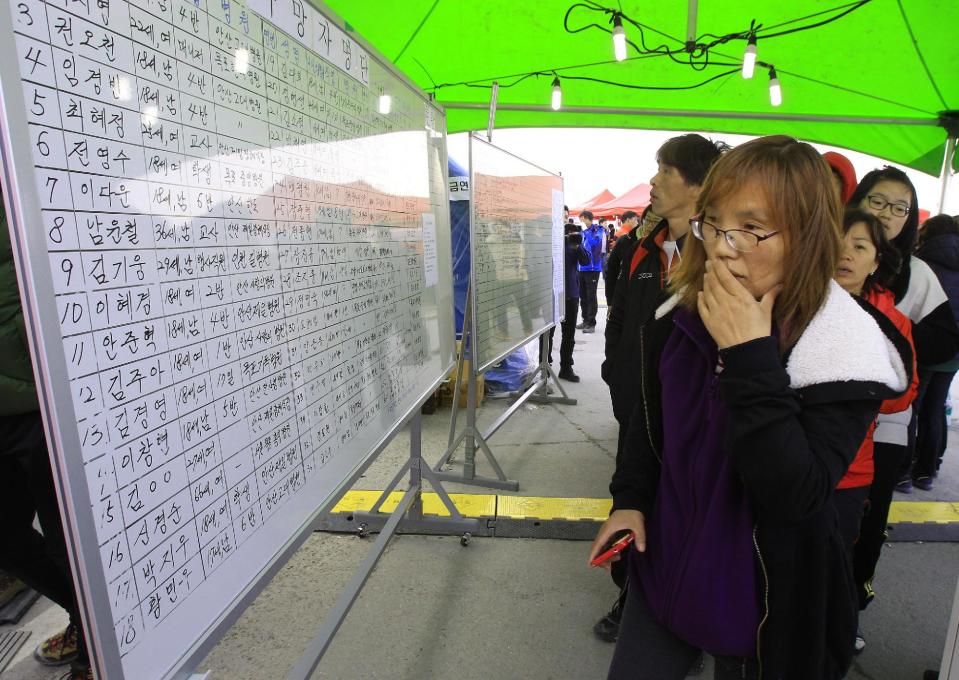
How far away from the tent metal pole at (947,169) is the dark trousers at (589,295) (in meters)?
→ 4.54

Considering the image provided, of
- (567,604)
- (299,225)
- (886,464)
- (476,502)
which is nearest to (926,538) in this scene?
(886,464)

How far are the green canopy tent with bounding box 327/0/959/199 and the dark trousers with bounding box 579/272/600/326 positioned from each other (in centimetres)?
336

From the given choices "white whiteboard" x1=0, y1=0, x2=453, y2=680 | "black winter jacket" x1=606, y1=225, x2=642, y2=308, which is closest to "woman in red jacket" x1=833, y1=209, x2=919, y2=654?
"black winter jacket" x1=606, y1=225, x2=642, y2=308

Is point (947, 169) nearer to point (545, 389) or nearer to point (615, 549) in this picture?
point (545, 389)

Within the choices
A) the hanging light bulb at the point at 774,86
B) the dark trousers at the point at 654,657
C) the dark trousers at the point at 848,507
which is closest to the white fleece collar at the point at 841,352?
the dark trousers at the point at 654,657

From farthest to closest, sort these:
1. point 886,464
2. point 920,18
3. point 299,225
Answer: point 920,18 → point 886,464 → point 299,225

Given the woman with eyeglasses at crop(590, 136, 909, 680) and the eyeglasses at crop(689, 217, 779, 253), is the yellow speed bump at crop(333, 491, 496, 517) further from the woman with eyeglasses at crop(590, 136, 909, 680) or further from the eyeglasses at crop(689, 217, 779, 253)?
the eyeglasses at crop(689, 217, 779, 253)

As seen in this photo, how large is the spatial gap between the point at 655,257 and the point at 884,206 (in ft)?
3.08

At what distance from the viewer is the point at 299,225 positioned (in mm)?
1376

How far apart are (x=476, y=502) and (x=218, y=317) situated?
2491mm

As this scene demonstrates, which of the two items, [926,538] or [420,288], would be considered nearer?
[420,288]

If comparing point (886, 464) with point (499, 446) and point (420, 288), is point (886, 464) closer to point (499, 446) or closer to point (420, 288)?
point (420, 288)

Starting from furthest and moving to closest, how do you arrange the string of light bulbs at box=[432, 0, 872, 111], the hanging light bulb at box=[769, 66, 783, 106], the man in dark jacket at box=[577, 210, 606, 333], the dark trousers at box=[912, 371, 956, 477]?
the man in dark jacket at box=[577, 210, 606, 333]
the hanging light bulb at box=[769, 66, 783, 106]
the string of light bulbs at box=[432, 0, 872, 111]
the dark trousers at box=[912, 371, 956, 477]

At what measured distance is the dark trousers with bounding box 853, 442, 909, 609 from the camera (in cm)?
214
